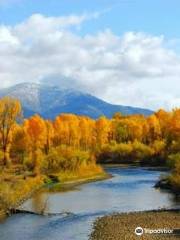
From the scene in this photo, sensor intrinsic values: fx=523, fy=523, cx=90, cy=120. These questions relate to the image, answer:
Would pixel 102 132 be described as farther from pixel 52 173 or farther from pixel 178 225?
pixel 178 225

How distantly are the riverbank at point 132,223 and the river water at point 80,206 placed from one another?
51.0 inches

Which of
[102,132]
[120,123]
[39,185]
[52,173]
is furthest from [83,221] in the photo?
[120,123]

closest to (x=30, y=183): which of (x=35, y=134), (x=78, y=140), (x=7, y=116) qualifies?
(x=7, y=116)

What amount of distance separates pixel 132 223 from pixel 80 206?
13.2m

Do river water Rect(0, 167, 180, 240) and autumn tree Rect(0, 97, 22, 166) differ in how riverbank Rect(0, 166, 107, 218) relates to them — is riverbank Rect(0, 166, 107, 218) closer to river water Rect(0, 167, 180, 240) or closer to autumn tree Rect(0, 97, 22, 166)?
river water Rect(0, 167, 180, 240)

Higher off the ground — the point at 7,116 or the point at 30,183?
the point at 7,116

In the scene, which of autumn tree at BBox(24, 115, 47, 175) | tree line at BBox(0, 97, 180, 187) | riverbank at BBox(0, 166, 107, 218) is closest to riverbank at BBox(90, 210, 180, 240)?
riverbank at BBox(0, 166, 107, 218)

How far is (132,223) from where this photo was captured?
48.7 metres

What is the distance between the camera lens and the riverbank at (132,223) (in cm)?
4353

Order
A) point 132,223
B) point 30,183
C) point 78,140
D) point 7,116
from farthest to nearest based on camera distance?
point 78,140 → point 7,116 → point 30,183 → point 132,223

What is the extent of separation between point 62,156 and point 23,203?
1170 inches

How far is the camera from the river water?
46.1 meters

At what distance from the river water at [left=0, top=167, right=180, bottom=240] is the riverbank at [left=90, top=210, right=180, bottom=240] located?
4.25ft

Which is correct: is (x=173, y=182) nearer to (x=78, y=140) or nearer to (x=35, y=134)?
(x=35, y=134)
